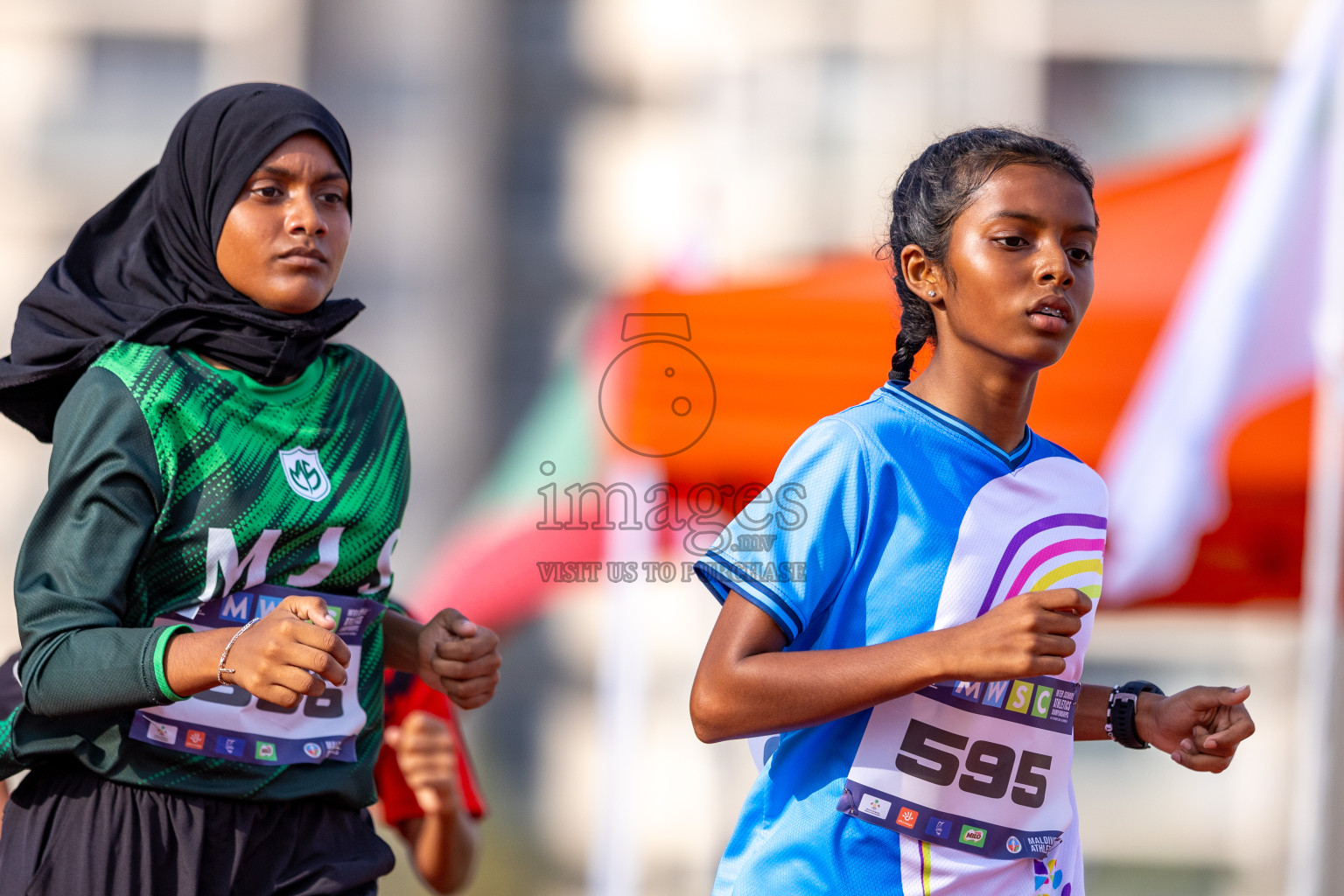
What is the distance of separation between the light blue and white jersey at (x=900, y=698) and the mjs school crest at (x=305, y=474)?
580mm

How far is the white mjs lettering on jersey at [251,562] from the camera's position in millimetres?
1842

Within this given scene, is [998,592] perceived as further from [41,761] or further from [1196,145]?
[1196,145]

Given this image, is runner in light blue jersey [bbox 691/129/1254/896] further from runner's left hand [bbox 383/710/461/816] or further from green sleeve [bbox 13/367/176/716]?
runner's left hand [bbox 383/710/461/816]

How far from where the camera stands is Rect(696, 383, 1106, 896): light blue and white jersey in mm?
1677

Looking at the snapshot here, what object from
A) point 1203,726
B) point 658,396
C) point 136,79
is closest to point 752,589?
point 1203,726

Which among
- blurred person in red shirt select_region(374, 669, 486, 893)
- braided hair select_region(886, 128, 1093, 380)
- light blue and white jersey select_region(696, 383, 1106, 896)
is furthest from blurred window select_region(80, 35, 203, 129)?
light blue and white jersey select_region(696, 383, 1106, 896)

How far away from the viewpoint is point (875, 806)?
167 centimetres

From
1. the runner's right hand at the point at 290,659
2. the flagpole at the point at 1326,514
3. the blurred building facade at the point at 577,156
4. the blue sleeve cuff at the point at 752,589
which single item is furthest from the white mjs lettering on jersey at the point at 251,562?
the blurred building facade at the point at 577,156

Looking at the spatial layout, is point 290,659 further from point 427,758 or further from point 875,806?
point 427,758

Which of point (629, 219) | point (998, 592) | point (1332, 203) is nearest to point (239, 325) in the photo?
point (998, 592)

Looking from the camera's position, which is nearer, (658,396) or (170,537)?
Result: (170,537)

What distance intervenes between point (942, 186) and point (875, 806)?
2.64 ft

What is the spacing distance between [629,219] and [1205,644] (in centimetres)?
746

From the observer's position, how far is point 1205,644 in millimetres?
12703
